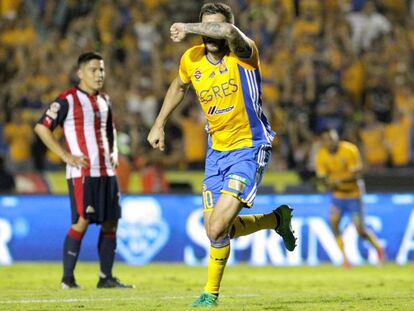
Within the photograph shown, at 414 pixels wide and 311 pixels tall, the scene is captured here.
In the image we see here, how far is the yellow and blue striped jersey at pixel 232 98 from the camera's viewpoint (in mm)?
9461

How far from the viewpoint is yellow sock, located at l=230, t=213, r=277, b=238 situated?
9914mm

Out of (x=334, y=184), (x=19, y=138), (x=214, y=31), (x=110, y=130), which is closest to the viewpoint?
(x=214, y=31)

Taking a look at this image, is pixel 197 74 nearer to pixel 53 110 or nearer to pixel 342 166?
pixel 53 110

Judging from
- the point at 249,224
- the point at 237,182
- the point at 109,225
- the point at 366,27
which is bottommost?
the point at 109,225

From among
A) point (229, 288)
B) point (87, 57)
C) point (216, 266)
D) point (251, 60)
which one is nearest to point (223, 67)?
point (251, 60)

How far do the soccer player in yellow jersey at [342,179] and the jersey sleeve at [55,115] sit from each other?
283 inches

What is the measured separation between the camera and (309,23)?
23141mm

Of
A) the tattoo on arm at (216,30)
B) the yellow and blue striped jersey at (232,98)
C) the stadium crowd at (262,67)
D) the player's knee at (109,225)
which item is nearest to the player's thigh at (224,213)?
the yellow and blue striped jersey at (232,98)

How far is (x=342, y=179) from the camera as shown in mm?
18688

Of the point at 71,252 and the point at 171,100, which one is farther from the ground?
the point at 171,100

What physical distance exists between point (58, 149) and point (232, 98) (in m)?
3.16

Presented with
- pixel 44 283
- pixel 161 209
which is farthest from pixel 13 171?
pixel 44 283

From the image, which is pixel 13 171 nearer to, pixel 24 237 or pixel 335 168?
pixel 24 237

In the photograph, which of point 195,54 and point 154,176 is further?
point 154,176
